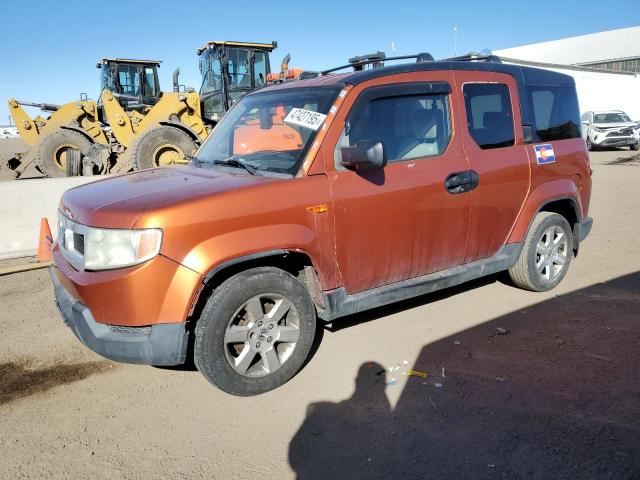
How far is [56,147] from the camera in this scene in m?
12.9

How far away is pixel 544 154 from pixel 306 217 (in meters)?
2.55

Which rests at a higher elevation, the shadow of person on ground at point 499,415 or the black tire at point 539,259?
the black tire at point 539,259

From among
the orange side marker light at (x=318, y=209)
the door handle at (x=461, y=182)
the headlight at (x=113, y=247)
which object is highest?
the door handle at (x=461, y=182)

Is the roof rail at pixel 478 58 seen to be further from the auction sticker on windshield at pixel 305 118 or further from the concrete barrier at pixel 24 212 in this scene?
the concrete barrier at pixel 24 212

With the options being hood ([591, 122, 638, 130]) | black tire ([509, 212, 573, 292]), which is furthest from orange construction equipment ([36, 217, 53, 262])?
hood ([591, 122, 638, 130])

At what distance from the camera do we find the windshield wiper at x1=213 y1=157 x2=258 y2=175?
11.3 feet

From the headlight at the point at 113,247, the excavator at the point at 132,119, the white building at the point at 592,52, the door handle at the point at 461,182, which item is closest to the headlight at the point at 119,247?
the headlight at the point at 113,247

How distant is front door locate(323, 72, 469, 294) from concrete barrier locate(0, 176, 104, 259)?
5195mm

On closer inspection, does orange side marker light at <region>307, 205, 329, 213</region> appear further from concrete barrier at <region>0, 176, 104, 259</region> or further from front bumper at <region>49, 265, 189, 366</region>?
concrete barrier at <region>0, 176, 104, 259</region>

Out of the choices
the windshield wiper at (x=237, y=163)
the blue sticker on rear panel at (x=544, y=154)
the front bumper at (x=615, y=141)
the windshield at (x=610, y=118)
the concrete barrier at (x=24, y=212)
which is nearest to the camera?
the windshield wiper at (x=237, y=163)

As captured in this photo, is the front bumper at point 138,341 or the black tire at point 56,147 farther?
the black tire at point 56,147

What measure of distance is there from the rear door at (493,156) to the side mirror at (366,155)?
42.6 inches

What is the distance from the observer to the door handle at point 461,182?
3.75 m

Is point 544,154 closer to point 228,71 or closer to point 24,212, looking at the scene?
point 24,212
